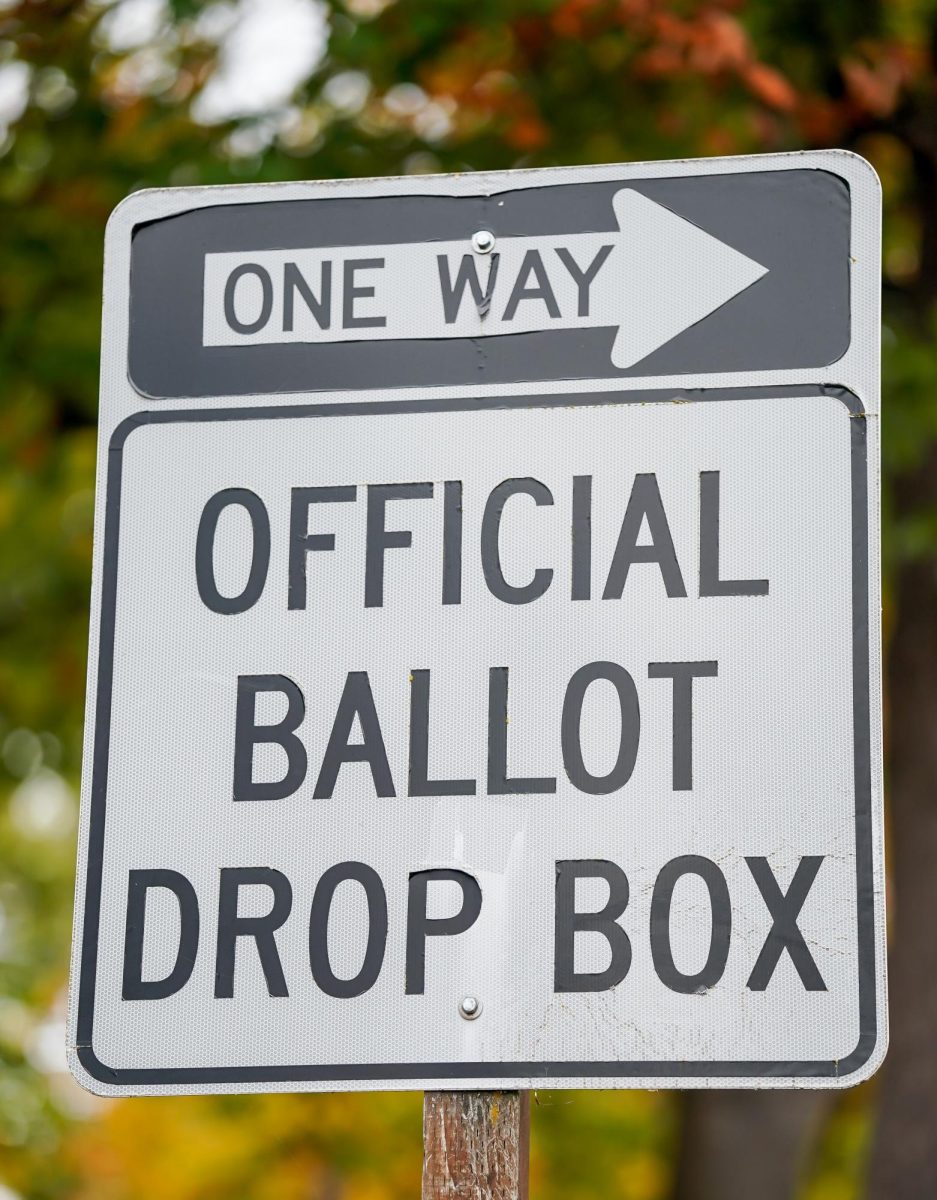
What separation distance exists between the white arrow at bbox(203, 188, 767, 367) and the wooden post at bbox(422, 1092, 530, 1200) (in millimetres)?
923

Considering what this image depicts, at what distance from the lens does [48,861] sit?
1969 centimetres

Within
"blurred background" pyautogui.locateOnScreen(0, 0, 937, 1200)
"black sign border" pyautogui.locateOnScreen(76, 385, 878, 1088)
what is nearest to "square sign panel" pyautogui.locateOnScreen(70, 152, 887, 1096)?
"black sign border" pyautogui.locateOnScreen(76, 385, 878, 1088)

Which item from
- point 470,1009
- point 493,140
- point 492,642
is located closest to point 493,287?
point 492,642

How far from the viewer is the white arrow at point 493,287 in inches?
86.0

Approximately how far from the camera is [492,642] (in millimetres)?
2074

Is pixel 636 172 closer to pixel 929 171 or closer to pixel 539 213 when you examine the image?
pixel 539 213

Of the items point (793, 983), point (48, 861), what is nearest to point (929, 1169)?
point (793, 983)

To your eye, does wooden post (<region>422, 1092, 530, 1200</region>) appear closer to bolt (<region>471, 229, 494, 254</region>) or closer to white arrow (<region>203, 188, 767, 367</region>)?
white arrow (<region>203, 188, 767, 367</region>)

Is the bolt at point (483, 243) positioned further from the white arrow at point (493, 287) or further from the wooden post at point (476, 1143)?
the wooden post at point (476, 1143)

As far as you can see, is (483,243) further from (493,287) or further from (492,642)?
(492,642)

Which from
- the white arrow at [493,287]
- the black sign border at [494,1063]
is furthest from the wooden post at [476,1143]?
the white arrow at [493,287]

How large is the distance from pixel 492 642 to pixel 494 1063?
50 cm

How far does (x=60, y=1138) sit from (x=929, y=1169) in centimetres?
346

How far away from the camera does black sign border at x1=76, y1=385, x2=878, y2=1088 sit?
6.19ft
